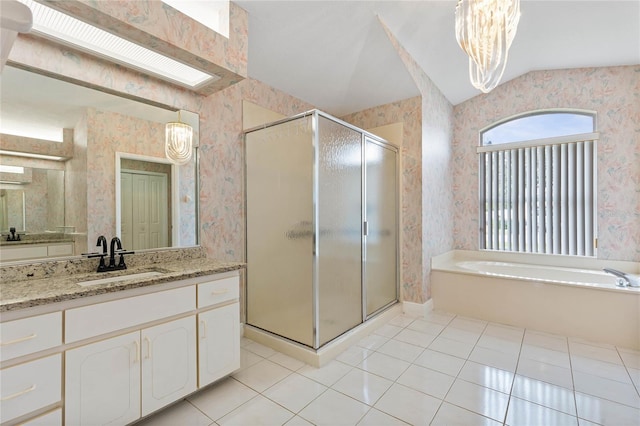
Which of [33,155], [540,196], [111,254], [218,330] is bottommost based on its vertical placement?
[218,330]

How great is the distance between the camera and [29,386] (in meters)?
1.15

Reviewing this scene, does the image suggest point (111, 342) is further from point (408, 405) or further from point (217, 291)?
point (408, 405)

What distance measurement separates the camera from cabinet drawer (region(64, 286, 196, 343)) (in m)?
1.28

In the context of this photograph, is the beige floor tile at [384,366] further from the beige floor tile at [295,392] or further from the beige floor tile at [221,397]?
the beige floor tile at [221,397]

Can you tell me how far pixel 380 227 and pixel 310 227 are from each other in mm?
1077

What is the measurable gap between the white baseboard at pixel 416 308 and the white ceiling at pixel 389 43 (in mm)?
2337

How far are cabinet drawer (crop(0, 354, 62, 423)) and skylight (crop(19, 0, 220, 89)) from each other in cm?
163

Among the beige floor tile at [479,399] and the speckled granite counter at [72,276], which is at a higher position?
the speckled granite counter at [72,276]

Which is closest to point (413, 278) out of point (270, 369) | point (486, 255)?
point (486, 255)

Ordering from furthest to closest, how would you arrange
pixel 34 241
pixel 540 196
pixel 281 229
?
pixel 540 196, pixel 281 229, pixel 34 241

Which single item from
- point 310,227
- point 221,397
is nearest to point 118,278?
point 221,397

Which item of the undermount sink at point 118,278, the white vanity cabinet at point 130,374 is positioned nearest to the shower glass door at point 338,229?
the white vanity cabinet at point 130,374

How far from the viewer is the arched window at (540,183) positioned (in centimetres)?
330

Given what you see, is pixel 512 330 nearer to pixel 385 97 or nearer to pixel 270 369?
pixel 270 369
